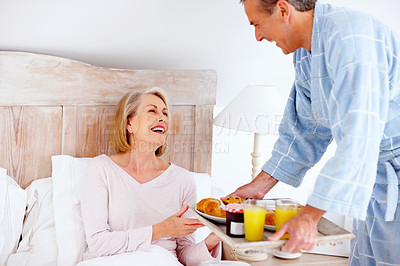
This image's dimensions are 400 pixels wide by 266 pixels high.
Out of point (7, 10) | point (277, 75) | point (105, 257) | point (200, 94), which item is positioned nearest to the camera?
point (105, 257)

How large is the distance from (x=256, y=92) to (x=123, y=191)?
2.83 feet

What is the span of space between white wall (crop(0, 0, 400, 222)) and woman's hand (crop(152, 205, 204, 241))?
39.3 inches

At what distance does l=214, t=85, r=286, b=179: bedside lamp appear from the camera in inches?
90.8

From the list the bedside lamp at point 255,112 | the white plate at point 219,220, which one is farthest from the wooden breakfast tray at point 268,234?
the bedside lamp at point 255,112

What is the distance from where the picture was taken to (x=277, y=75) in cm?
273

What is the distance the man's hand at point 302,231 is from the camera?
1.07 m

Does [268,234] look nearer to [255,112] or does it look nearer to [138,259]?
[138,259]

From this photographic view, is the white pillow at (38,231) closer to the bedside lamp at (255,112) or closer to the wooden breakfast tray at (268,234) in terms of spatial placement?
the wooden breakfast tray at (268,234)

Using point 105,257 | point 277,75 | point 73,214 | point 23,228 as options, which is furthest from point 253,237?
point 277,75

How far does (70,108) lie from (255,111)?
873mm

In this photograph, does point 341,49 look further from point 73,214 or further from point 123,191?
point 73,214

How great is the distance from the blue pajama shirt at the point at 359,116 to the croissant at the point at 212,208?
→ 15.3 inches

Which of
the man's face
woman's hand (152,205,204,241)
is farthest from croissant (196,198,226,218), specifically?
the man's face

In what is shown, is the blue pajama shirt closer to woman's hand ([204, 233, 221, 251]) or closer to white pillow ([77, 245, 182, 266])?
woman's hand ([204, 233, 221, 251])
